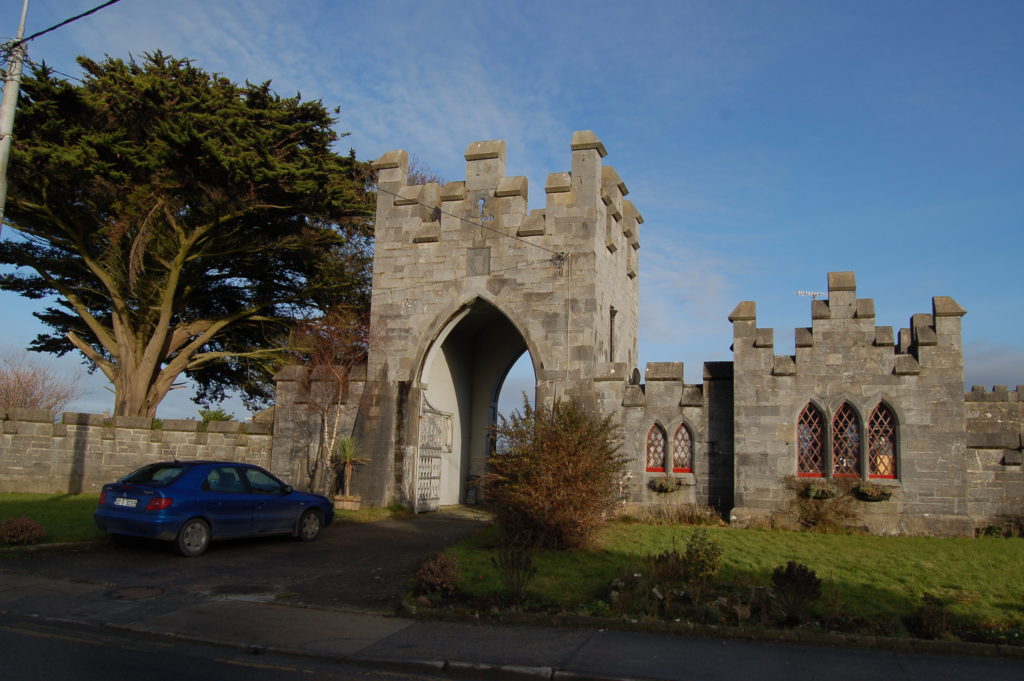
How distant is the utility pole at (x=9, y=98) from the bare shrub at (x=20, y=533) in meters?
4.23

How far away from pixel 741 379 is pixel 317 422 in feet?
29.8

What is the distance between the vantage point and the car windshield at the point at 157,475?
11.3 m

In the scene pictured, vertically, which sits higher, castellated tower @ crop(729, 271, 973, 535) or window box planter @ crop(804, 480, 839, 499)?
castellated tower @ crop(729, 271, 973, 535)

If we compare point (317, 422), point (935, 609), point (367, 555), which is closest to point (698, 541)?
point (935, 609)

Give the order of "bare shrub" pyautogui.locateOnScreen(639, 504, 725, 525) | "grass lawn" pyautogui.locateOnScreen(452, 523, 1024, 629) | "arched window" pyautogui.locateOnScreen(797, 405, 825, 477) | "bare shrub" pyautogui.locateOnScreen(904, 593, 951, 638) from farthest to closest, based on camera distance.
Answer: "bare shrub" pyautogui.locateOnScreen(639, 504, 725, 525) → "arched window" pyautogui.locateOnScreen(797, 405, 825, 477) → "grass lawn" pyautogui.locateOnScreen(452, 523, 1024, 629) → "bare shrub" pyautogui.locateOnScreen(904, 593, 951, 638)

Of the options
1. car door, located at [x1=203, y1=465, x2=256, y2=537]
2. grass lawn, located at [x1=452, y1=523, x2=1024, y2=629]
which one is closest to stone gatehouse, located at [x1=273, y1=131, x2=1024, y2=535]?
grass lawn, located at [x1=452, y1=523, x2=1024, y2=629]

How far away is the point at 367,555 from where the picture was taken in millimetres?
11805

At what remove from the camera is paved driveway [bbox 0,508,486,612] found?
926cm

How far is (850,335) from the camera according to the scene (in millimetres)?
14773

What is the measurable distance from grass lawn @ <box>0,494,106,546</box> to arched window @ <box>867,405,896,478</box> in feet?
41.7

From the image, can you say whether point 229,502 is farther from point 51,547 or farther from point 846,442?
point 846,442

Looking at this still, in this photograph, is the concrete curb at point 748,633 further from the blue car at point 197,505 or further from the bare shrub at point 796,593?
the blue car at point 197,505

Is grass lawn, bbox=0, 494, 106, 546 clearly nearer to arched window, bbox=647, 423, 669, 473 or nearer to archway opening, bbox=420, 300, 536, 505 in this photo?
archway opening, bbox=420, 300, 536, 505

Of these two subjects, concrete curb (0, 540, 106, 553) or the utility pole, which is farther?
concrete curb (0, 540, 106, 553)
